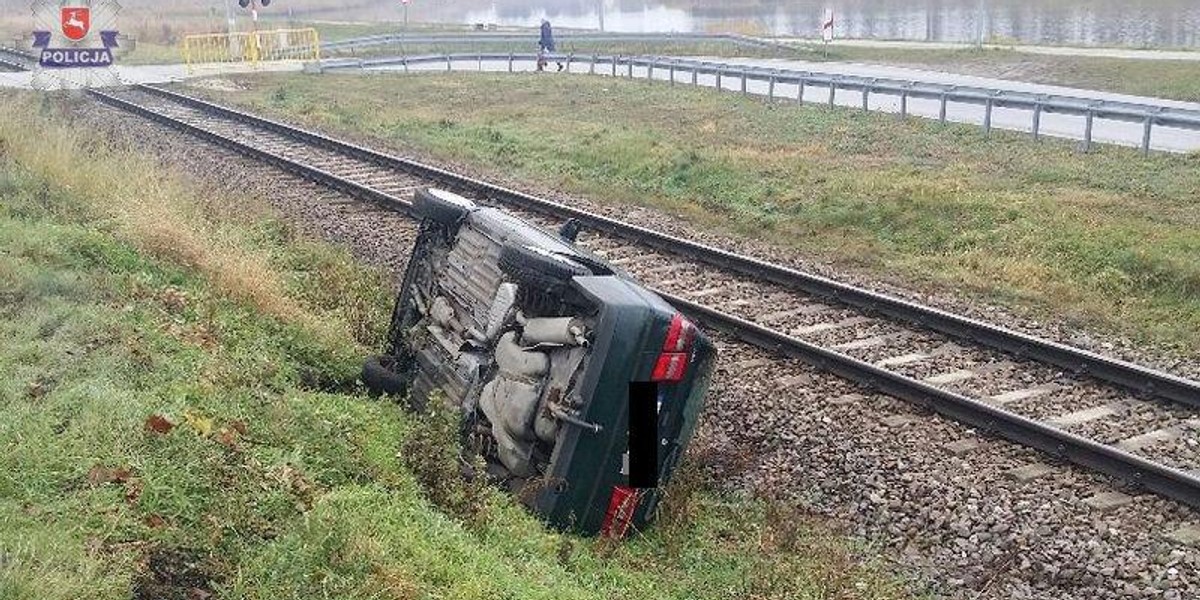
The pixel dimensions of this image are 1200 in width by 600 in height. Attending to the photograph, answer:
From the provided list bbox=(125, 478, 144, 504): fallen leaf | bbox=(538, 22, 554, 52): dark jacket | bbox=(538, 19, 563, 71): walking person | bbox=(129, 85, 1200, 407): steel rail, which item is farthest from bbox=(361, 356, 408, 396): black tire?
bbox=(538, 22, 554, 52): dark jacket

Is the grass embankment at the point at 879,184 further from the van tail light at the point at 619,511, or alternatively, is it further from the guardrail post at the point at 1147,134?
the van tail light at the point at 619,511

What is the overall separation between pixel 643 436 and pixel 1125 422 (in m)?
4.13

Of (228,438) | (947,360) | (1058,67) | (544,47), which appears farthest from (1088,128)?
(544,47)

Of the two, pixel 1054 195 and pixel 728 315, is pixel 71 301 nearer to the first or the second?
pixel 728 315

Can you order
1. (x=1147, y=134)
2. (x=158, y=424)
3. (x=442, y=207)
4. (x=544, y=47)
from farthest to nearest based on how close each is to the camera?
(x=544, y=47) < (x=1147, y=134) < (x=442, y=207) < (x=158, y=424)

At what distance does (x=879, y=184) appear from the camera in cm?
1789

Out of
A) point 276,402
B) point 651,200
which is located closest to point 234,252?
point 276,402

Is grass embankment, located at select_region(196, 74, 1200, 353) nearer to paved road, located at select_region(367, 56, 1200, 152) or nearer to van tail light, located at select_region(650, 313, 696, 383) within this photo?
paved road, located at select_region(367, 56, 1200, 152)

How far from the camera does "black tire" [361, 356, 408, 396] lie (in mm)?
9492

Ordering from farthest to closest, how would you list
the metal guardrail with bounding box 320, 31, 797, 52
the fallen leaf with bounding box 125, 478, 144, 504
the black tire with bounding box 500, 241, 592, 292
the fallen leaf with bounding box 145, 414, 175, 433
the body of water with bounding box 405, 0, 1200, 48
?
the body of water with bounding box 405, 0, 1200, 48
the metal guardrail with bounding box 320, 31, 797, 52
the black tire with bounding box 500, 241, 592, 292
the fallen leaf with bounding box 145, 414, 175, 433
the fallen leaf with bounding box 125, 478, 144, 504

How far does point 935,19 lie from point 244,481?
68.4 metres

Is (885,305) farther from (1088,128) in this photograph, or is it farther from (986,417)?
(1088,128)

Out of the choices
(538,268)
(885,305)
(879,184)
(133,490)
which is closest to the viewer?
(133,490)

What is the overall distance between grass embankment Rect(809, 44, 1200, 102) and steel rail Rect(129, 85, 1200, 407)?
18.6 metres
